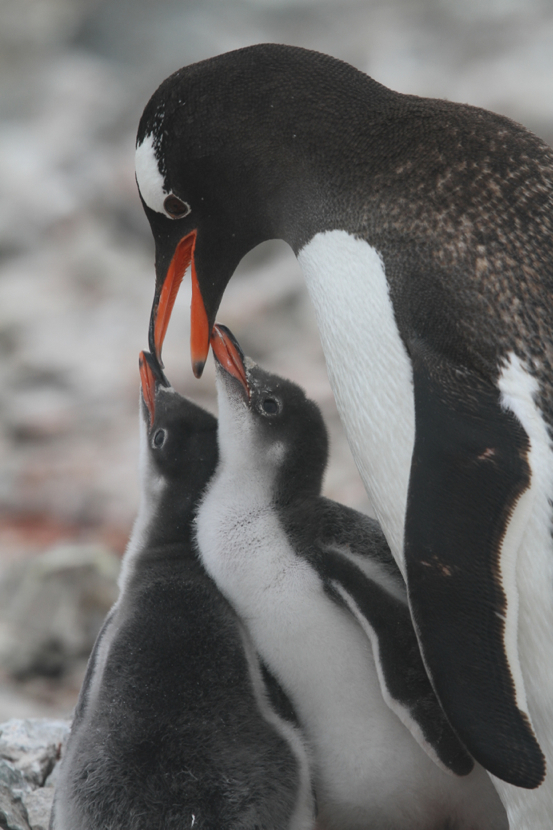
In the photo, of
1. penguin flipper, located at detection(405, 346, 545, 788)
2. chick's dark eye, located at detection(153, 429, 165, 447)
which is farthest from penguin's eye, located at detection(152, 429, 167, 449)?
penguin flipper, located at detection(405, 346, 545, 788)

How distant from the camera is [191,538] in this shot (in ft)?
5.05

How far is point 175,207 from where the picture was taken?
165cm

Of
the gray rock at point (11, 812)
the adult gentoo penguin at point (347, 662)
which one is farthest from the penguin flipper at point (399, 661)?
the gray rock at point (11, 812)

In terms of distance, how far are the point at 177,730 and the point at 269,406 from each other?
533 mm

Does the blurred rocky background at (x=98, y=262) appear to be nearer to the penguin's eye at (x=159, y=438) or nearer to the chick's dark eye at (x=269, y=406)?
the penguin's eye at (x=159, y=438)

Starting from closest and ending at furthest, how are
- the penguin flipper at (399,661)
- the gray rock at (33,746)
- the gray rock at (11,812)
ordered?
the penguin flipper at (399,661)
the gray rock at (11,812)
the gray rock at (33,746)

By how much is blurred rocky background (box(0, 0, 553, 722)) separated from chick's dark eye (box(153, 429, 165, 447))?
0.87 metres

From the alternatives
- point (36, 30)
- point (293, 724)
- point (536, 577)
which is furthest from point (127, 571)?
point (36, 30)

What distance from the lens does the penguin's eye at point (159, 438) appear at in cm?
160

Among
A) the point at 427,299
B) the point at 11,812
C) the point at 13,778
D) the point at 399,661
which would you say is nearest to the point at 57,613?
the point at 13,778

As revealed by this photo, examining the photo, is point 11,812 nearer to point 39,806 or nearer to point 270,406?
point 39,806

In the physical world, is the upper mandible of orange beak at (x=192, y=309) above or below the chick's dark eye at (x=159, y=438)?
above

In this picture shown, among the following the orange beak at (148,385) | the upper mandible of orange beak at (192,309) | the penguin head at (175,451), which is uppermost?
the upper mandible of orange beak at (192,309)

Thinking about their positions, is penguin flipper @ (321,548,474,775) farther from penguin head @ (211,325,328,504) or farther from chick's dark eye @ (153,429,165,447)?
chick's dark eye @ (153,429,165,447)
